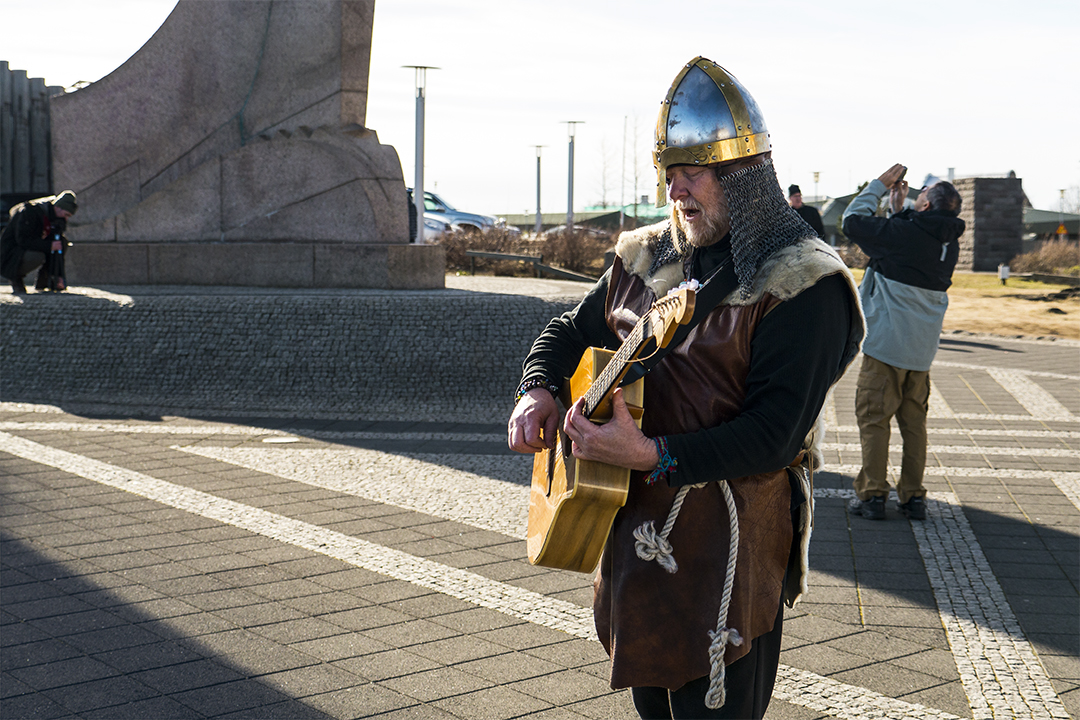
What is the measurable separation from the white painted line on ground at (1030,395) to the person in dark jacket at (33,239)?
1023 centimetres

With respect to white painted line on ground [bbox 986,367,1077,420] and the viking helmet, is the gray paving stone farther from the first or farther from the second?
white painted line on ground [bbox 986,367,1077,420]

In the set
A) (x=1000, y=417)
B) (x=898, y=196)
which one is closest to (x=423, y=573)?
(x=898, y=196)

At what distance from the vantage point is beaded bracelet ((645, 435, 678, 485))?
7.16 ft

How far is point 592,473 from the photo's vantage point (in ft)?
7.43

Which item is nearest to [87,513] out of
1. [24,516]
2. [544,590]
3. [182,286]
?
[24,516]

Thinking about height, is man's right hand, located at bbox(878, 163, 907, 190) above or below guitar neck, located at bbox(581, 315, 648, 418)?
above

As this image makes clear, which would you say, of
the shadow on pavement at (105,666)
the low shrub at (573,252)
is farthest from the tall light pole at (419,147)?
the shadow on pavement at (105,666)

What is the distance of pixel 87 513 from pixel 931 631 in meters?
4.50

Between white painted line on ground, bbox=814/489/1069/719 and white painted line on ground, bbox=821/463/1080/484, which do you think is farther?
white painted line on ground, bbox=821/463/1080/484

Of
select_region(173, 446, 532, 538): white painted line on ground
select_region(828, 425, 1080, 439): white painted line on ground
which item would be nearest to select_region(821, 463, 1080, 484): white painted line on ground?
select_region(828, 425, 1080, 439): white painted line on ground

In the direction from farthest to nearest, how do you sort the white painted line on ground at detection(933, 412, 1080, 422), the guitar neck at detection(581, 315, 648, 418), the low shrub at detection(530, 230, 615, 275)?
1. the low shrub at detection(530, 230, 615, 275)
2. the white painted line on ground at detection(933, 412, 1080, 422)
3. the guitar neck at detection(581, 315, 648, 418)

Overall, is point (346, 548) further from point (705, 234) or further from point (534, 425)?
point (705, 234)

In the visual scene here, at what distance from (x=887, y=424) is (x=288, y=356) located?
5464 millimetres

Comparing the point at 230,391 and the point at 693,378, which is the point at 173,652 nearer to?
the point at 693,378
